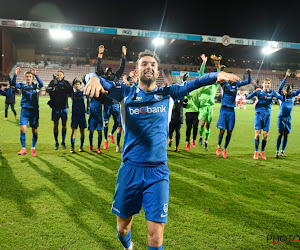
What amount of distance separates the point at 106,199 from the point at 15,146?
16.1 ft

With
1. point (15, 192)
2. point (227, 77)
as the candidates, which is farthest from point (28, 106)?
point (227, 77)

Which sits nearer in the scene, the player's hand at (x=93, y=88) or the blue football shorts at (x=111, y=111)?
the player's hand at (x=93, y=88)

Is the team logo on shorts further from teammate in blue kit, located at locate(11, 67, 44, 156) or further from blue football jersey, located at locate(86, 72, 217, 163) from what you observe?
teammate in blue kit, located at locate(11, 67, 44, 156)

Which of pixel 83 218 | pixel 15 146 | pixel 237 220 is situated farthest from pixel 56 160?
pixel 237 220

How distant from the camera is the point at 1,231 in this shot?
10.2ft

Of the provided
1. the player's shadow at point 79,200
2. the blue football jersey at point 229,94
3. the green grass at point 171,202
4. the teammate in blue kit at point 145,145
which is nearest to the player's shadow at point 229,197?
the green grass at point 171,202

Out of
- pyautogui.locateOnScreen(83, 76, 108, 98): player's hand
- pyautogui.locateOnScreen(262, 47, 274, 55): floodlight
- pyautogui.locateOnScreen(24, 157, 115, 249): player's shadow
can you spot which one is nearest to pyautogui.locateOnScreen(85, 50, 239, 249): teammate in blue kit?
pyautogui.locateOnScreen(83, 76, 108, 98): player's hand

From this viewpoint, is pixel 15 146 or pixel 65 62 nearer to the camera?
pixel 15 146

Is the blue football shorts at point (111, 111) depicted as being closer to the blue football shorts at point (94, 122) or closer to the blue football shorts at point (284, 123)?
the blue football shorts at point (94, 122)

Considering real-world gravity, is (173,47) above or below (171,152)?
above

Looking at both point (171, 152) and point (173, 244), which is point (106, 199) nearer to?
point (173, 244)

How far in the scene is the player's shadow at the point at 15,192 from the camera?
367cm

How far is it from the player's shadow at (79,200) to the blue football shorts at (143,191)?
0.91 m

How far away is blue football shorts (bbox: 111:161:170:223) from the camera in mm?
2205
